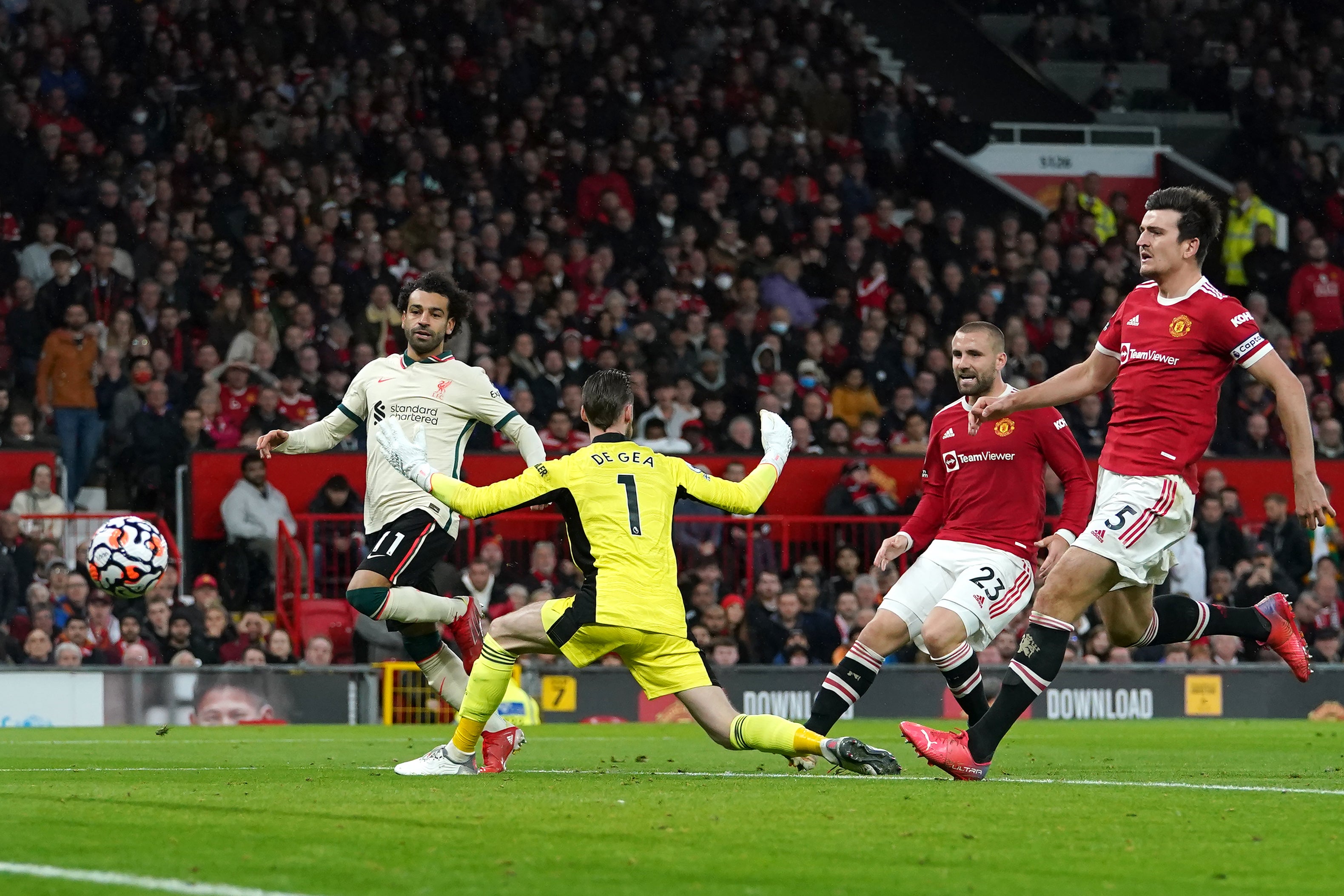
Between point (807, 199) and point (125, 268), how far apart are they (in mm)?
8581

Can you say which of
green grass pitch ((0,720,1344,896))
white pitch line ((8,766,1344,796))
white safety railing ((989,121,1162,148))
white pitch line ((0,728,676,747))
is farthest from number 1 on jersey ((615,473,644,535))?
white safety railing ((989,121,1162,148))

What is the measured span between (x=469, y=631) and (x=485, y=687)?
1739 mm

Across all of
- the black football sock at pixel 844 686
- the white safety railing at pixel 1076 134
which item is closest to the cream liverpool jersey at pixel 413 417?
the black football sock at pixel 844 686

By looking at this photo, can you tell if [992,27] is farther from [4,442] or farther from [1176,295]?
[1176,295]

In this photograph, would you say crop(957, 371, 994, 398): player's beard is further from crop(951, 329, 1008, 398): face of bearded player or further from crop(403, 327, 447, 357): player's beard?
crop(403, 327, 447, 357): player's beard

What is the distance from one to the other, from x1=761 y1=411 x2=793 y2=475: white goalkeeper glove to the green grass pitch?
1.35 meters

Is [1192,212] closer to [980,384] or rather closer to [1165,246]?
[1165,246]

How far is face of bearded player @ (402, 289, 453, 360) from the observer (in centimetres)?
962

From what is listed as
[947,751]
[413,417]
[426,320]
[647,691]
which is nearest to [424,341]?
[426,320]


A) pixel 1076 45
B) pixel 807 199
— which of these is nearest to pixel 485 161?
pixel 807 199

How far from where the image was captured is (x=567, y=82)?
2372cm

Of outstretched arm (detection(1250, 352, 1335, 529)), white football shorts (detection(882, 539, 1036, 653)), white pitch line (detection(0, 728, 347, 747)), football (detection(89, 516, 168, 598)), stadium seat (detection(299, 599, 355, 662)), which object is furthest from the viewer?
stadium seat (detection(299, 599, 355, 662))

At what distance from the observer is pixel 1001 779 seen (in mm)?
8047

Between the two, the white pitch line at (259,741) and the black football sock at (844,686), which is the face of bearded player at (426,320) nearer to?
the black football sock at (844,686)
